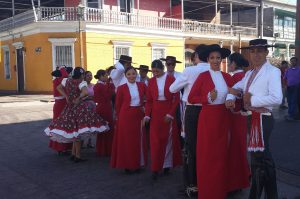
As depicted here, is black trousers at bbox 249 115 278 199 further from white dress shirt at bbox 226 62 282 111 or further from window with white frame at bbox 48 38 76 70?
window with white frame at bbox 48 38 76 70

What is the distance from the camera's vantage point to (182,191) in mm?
5242

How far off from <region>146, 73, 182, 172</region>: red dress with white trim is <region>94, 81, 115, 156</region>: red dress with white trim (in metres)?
1.78

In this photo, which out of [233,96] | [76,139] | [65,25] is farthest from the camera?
[65,25]

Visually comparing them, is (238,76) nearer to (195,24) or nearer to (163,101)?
(163,101)


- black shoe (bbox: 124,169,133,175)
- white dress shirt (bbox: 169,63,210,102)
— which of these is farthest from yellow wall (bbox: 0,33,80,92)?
white dress shirt (bbox: 169,63,210,102)

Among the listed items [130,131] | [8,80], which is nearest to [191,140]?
[130,131]

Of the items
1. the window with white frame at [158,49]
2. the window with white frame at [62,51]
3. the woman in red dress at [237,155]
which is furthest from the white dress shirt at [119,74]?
the window with white frame at [158,49]

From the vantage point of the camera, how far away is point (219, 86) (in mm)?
4570

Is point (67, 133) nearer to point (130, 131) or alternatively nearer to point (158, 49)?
point (130, 131)

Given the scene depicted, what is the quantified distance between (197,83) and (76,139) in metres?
2.96

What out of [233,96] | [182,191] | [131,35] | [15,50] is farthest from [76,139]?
[15,50]

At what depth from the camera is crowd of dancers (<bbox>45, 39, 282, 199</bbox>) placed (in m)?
4.23

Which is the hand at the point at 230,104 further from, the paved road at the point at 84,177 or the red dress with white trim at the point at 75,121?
the red dress with white trim at the point at 75,121

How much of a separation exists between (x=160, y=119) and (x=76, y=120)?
5.78ft
